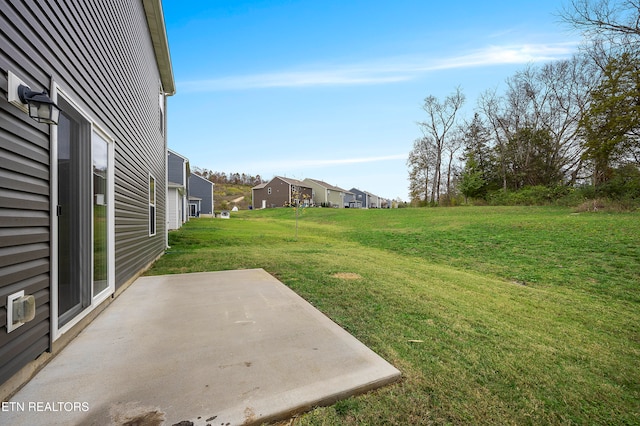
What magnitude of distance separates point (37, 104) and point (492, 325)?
14.4 ft

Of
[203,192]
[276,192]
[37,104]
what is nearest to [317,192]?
[276,192]

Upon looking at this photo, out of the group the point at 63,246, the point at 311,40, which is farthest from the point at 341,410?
the point at 311,40

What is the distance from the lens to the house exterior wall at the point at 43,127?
168 centimetres

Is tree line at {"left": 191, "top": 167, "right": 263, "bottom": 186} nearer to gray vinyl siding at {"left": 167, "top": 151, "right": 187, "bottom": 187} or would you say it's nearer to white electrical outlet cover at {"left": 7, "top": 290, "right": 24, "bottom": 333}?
gray vinyl siding at {"left": 167, "top": 151, "right": 187, "bottom": 187}

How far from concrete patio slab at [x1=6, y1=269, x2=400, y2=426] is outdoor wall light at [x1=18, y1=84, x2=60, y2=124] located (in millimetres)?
1709

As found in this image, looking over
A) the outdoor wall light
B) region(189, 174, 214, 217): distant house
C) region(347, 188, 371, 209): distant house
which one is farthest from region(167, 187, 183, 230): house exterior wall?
region(347, 188, 371, 209): distant house

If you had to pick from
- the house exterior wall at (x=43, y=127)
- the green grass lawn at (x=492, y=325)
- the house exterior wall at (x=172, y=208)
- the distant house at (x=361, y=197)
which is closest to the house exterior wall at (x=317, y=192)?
the distant house at (x=361, y=197)

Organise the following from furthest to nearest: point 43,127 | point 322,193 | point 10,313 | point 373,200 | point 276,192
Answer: point 373,200 → point 322,193 → point 276,192 → point 43,127 → point 10,313

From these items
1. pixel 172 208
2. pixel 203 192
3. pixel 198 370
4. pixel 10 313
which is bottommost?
pixel 198 370

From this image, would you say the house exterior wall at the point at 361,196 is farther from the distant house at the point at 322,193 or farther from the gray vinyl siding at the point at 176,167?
the gray vinyl siding at the point at 176,167

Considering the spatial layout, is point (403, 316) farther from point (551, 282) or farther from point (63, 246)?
point (551, 282)

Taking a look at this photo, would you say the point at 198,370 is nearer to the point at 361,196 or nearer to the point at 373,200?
the point at 361,196

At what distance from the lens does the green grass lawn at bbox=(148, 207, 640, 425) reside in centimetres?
173

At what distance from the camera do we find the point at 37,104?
185cm
